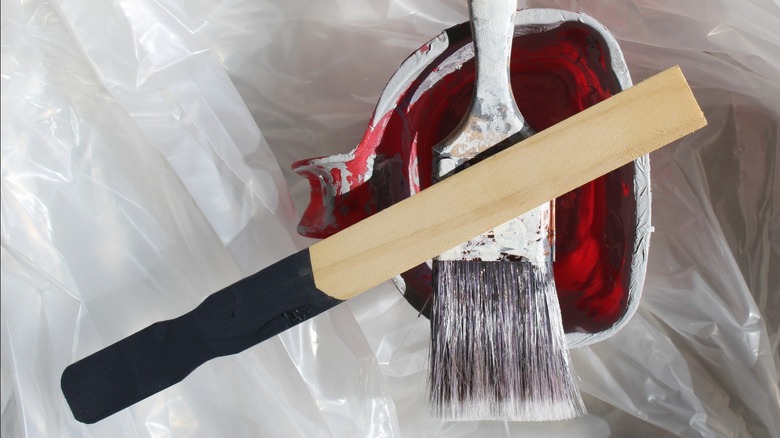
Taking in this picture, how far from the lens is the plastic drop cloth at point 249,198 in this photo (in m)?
0.56

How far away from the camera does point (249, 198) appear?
57cm

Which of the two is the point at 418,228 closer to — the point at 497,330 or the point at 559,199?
the point at 497,330

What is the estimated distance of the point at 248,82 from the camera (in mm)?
654

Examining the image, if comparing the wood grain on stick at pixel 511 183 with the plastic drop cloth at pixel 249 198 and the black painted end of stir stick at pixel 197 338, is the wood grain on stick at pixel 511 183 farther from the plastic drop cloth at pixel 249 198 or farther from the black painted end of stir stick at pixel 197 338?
the plastic drop cloth at pixel 249 198

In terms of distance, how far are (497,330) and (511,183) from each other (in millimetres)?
125

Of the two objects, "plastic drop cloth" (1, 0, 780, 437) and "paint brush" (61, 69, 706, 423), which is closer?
"paint brush" (61, 69, 706, 423)

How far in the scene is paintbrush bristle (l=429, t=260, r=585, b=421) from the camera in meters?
0.48

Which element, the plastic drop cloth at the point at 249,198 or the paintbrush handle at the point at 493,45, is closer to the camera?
the paintbrush handle at the point at 493,45

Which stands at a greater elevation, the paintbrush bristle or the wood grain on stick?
the wood grain on stick

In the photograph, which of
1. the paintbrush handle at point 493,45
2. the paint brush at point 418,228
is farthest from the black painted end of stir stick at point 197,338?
the paintbrush handle at point 493,45

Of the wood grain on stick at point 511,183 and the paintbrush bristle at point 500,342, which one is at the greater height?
the wood grain on stick at point 511,183

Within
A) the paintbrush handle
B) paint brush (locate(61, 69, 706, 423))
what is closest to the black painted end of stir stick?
paint brush (locate(61, 69, 706, 423))

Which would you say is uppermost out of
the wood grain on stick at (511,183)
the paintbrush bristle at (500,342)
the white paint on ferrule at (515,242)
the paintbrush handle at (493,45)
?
the paintbrush handle at (493,45)

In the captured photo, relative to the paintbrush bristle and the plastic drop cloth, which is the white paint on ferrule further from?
the plastic drop cloth
